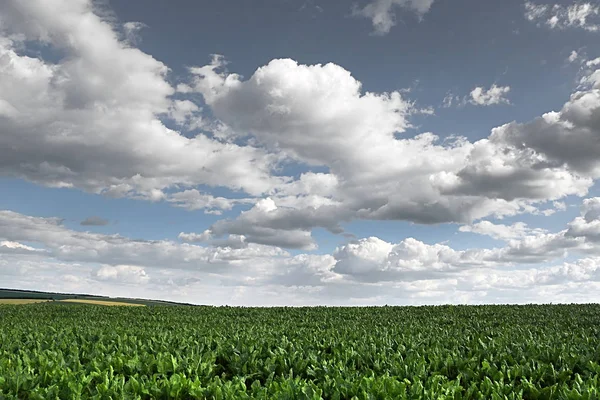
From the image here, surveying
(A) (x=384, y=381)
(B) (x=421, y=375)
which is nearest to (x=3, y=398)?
(A) (x=384, y=381)

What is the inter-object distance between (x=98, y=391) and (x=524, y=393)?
6991 millimetres

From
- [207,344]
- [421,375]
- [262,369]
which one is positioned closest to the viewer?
[421,375]

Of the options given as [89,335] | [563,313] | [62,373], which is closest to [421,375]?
[62,373]

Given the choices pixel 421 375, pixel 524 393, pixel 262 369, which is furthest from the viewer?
pixel 262 369

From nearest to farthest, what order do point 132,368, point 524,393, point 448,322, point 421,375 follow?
point 524,393 → point 421,375 → point 132,368 → point 448,322

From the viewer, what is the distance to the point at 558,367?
10.6m

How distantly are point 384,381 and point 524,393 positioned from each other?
257cm

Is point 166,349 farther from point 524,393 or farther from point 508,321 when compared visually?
point 508,321

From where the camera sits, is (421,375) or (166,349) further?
(166,349)

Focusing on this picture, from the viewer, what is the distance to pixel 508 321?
27844 mm

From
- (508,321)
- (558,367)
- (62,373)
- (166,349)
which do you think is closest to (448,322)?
(508,321)

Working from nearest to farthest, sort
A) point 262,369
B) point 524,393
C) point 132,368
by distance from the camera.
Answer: point 524,393, point 132,368, point 262,369

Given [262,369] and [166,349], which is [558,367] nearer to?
[262,369]

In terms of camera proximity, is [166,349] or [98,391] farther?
[166,349]
